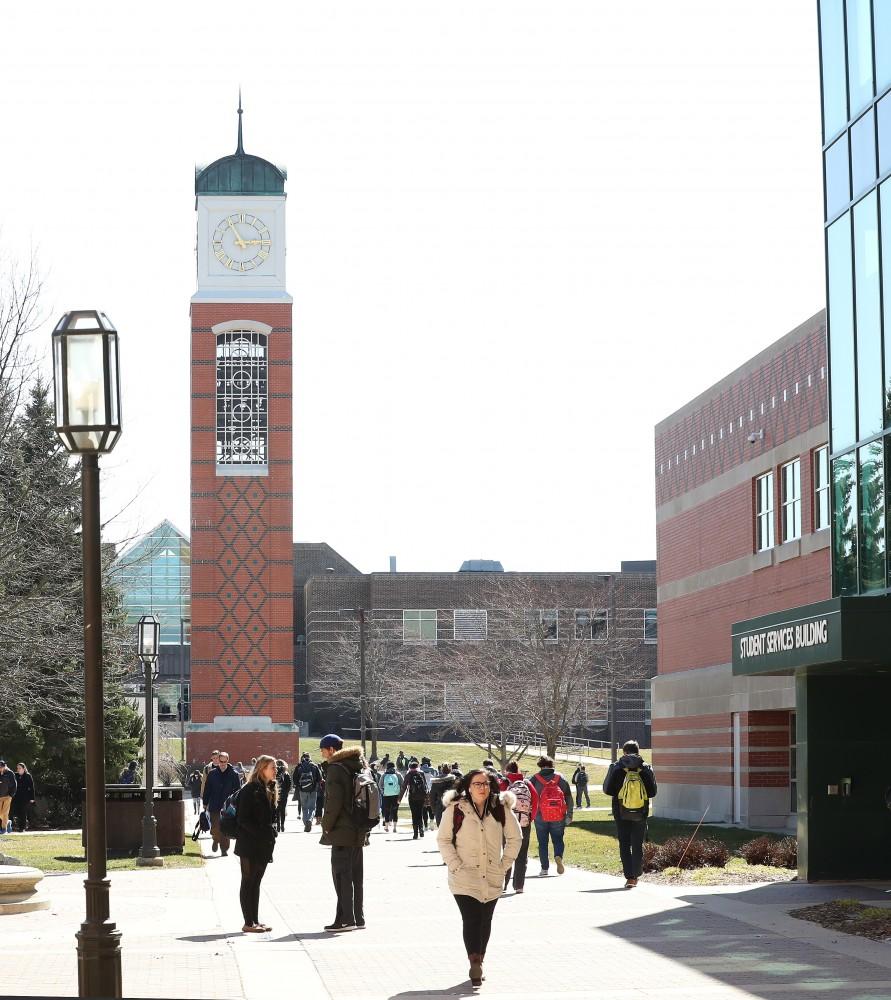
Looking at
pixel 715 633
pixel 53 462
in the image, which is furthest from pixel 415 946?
pixel 715 633

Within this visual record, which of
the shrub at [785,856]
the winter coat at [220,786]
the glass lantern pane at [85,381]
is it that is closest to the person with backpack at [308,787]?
the winter coat at [220,786]

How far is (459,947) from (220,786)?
14805mm

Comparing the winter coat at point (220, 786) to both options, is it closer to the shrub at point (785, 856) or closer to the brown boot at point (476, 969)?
the shrub at point (785, 856)

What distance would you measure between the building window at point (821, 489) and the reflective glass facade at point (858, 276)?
32.9 ft

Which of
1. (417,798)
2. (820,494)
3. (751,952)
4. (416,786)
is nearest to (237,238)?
(416,786)

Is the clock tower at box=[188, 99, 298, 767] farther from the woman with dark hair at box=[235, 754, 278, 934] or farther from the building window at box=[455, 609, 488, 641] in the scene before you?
the woman with dark hair at box=[235, 754, 278, 934]

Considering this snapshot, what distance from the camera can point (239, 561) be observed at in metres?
71.3

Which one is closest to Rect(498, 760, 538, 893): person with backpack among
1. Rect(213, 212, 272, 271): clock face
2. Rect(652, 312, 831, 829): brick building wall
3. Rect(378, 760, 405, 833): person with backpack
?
Rect(652, 312, 831, 829): brick building wall

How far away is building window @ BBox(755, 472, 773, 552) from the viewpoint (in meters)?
34.1

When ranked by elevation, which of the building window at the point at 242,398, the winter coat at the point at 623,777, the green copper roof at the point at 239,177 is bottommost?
the winter coat at the point at 623,777

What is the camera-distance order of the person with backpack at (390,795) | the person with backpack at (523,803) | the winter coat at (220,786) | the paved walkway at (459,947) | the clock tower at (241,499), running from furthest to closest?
the clock tower at (241,499) → the person with backpack at (390,795) → the winter coat at (220,786) → the person with backpack at (523,803) → the paved walkway at (459,947)

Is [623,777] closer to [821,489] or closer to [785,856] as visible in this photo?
[785,856]

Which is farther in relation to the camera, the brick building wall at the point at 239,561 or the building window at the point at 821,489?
the brick building wall at the point at 239,561

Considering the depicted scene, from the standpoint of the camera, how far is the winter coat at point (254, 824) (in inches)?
555
